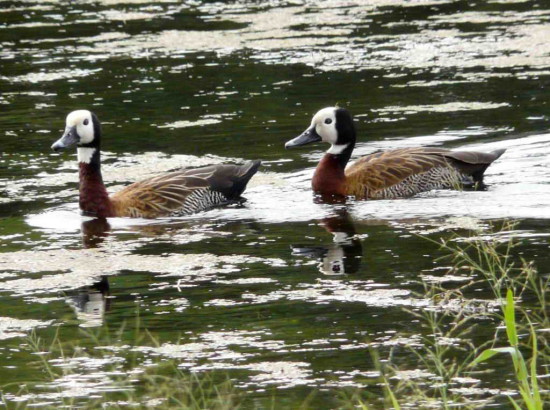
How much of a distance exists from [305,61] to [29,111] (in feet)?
13.7

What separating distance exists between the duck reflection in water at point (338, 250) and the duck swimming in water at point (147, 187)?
1.38 meters

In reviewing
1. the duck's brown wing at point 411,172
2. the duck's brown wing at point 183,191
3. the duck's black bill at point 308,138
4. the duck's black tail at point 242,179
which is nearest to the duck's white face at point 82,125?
the duck's brown wing at point 183,191

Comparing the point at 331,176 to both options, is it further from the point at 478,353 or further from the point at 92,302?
the point at 478,353

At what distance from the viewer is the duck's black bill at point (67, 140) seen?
1205cm

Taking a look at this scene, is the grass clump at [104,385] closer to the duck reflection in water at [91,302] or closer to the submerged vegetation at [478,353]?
the duck reflection in water at [91,302]

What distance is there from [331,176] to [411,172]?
28.8 inches

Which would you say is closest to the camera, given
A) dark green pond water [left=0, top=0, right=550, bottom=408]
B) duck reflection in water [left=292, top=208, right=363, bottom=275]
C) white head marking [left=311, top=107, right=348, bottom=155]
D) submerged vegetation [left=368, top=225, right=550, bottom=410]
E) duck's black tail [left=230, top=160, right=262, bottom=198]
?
submerged vegetation [left=368, top=225, right=550, bottom=410]

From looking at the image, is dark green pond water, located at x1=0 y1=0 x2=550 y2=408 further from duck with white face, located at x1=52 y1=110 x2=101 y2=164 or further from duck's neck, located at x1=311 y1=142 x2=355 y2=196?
duck with white face, located at x1=52 y1=110 x2=101 y2=164

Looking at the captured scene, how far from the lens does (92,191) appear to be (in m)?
11.9

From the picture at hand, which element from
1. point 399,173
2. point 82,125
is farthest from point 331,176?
point 82,125

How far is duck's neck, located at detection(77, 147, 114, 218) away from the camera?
1180cm

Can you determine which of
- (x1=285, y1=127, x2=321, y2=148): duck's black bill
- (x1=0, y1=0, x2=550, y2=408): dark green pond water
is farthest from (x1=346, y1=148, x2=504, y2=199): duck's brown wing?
(x1=285, y1=127, x2=321, y2=148): duck's black bill

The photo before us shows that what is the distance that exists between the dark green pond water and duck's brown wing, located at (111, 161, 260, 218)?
0.78 ft

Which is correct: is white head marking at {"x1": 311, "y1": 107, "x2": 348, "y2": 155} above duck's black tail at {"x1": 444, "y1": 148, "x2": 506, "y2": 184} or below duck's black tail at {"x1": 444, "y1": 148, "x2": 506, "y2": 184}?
above
